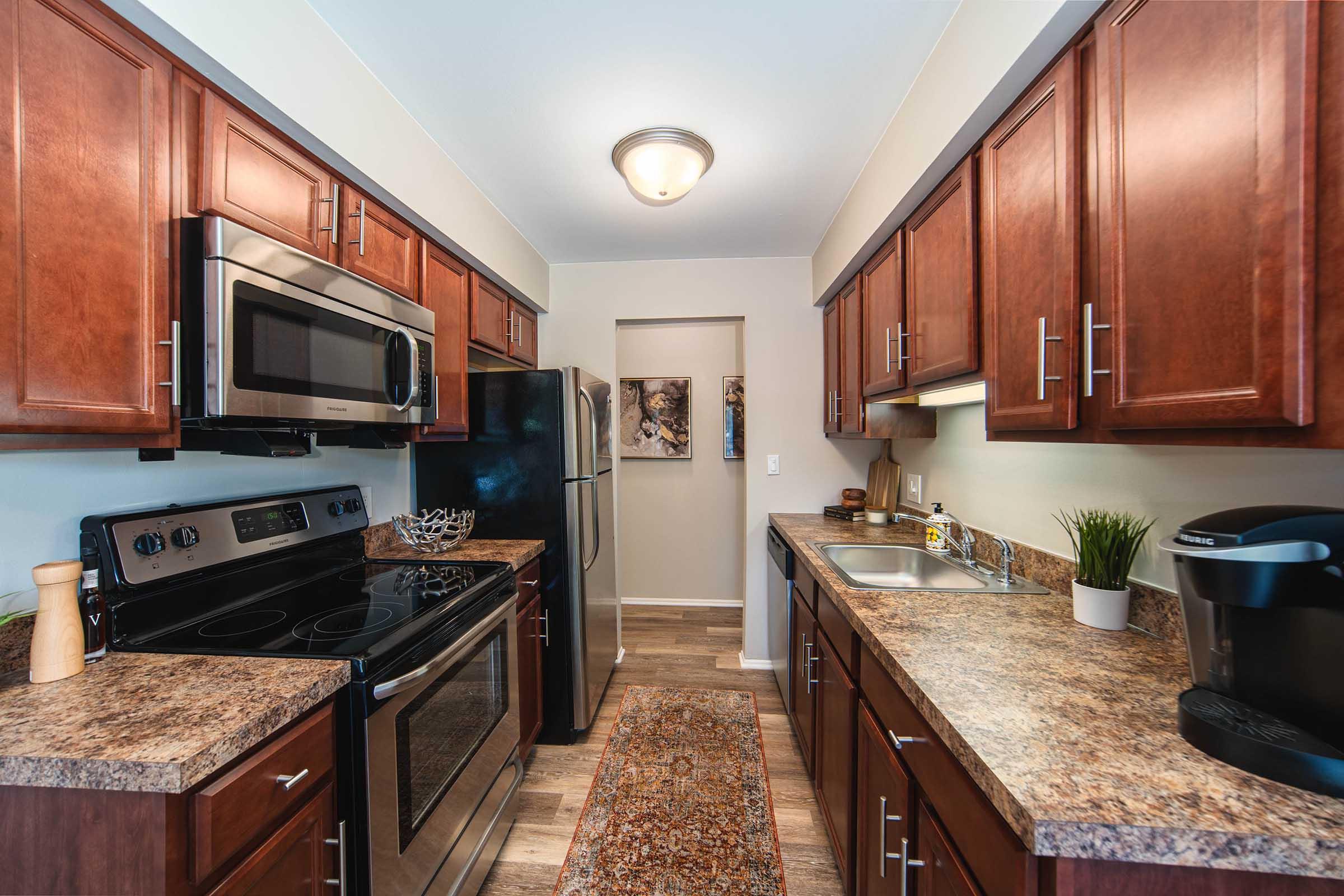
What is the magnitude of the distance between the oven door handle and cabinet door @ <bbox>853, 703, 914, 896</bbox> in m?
1.08

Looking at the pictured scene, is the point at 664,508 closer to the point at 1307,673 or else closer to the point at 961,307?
the point at 961,307

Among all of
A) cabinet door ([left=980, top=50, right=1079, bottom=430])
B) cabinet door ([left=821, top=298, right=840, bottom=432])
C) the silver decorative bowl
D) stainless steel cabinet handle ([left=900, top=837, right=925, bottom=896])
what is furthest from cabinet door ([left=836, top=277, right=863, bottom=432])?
the silver decorative bowl

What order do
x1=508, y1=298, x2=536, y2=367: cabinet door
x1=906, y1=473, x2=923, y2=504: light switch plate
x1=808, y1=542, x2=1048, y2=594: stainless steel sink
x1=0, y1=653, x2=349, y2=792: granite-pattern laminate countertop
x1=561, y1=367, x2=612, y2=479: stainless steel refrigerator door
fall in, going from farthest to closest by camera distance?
1. x1=508, y1=298, x2=536, y2=367: cabinet door
2. x1=906, y1=473, x2=923, y2=504: light switch plate
3. x1=561, y1=367, x2=612, y2=479: stainless steel refrigerator door
4. x1=808, y1=542, x2=1048, y2=594: stainless steel sink
5. x1=0, y1=653, x2=349, y2=792: granite-pattern laminate countertop

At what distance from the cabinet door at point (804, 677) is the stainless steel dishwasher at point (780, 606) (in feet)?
0.19

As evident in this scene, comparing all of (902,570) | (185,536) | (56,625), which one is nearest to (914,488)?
(902,570)

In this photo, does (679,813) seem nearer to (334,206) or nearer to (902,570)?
(902,570)

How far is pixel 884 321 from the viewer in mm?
2092

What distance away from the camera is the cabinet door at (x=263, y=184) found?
116cm

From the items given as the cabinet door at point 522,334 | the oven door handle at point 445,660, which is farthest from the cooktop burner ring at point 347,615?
the cabinet door at point 522,334

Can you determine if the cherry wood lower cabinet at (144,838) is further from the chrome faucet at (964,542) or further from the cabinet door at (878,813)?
the chrome faucet at (964,542)

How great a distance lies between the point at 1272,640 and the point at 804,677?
5.19ft

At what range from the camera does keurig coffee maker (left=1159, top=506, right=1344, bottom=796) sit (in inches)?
25.4

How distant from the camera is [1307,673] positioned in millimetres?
675

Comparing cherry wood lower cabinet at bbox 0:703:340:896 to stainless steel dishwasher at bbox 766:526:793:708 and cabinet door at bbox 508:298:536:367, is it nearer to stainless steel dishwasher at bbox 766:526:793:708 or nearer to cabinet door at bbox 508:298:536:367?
stainless steel dishwasher at bbox 766:526:793:708
